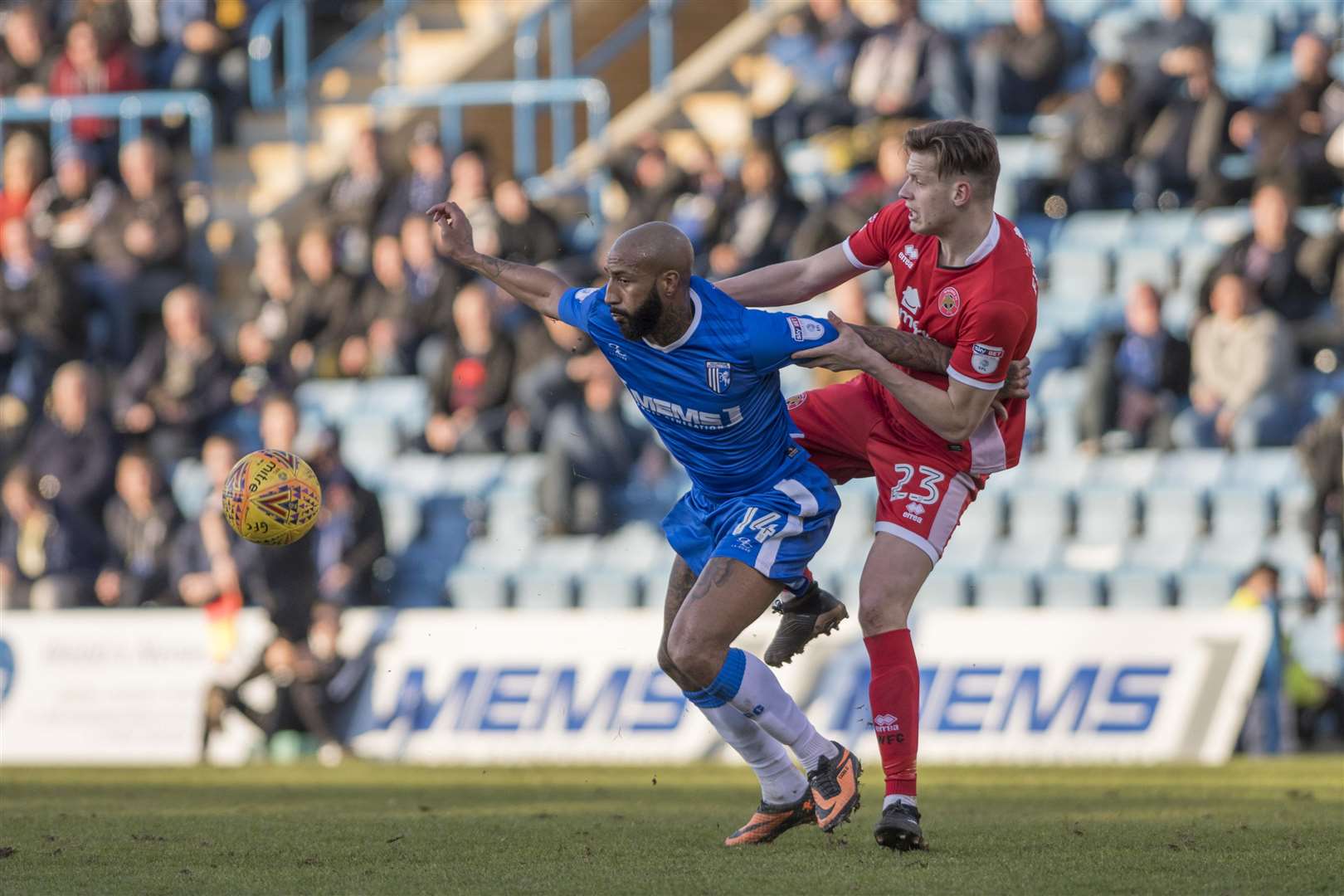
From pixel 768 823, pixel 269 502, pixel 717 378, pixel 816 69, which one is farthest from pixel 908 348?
pixel 816 69

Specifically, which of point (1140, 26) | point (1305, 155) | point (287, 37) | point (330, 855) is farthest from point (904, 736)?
point (287, 37)

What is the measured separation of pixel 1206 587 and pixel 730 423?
7.32 meters

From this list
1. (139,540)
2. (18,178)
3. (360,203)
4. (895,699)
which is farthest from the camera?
(18,178)

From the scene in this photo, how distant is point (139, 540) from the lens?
654 inches

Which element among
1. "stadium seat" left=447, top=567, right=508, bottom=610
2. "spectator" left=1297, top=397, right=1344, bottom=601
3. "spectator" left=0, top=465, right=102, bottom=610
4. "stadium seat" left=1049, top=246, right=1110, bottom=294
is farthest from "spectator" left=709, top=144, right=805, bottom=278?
"spectator" left=0, top=465, right=102, bottom=610

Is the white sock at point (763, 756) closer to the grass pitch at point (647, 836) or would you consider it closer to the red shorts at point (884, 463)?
the grass pitch at point (647, 836)

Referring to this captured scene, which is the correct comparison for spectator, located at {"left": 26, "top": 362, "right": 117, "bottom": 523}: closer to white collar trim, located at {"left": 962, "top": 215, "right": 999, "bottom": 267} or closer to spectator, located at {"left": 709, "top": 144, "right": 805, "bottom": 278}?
spectator, located at {"left": 709, "top": 144, "right": 805, "bottom": 278}

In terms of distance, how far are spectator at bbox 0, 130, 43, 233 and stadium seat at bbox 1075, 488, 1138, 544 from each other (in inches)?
408

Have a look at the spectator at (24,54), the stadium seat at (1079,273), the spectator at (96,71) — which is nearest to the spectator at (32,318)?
the spectator at (96,71)

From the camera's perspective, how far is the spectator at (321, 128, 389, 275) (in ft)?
61.1

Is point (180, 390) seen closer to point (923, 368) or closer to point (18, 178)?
point (18, 178)

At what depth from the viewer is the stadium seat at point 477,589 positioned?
16.4 metres

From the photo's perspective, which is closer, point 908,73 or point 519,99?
point 908,73

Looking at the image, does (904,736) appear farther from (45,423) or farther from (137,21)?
(137,21)
